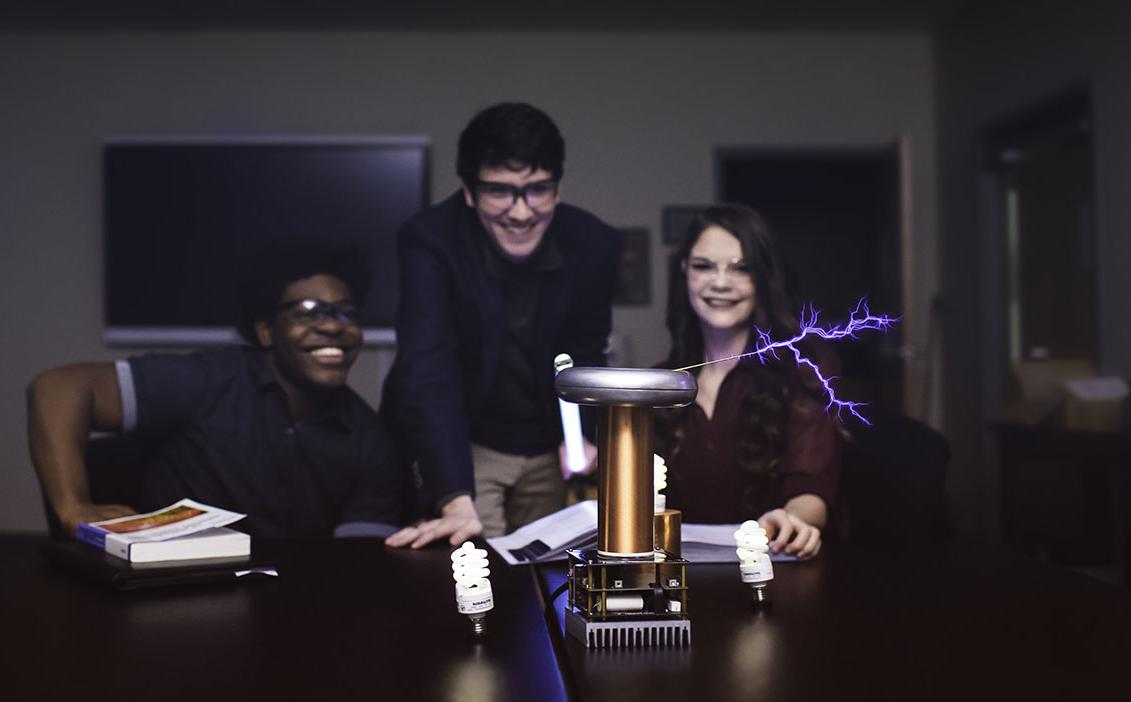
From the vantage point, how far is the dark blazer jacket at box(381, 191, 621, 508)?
6.91ft

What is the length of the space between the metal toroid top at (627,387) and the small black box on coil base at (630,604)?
6.0 inches

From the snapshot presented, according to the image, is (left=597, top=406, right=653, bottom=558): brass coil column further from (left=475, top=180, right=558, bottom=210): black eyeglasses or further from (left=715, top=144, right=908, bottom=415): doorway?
(left=715, top=144, right=908, bottom=415): doorway

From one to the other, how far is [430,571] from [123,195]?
3.80m

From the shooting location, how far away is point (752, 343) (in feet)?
6.41

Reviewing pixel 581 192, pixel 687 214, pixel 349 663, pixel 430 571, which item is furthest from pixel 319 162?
pixel 349 663

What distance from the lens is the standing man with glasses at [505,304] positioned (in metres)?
2.22

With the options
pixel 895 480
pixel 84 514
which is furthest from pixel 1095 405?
pixel 84 514

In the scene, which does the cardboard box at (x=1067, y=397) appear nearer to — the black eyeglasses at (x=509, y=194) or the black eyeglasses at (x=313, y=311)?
the black eyeglasses at (x=509, y=194)

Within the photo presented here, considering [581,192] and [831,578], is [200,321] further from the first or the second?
[831,578]

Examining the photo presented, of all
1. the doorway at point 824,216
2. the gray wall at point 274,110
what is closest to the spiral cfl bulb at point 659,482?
the gray wall at point 274,110

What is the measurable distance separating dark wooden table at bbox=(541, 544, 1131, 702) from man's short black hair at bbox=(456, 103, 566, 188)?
1.20 meters

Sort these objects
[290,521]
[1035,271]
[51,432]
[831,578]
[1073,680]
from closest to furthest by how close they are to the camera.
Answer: [1073,680], [831,578], [51,432], [290,521], [1035,271]

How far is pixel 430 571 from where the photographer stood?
1318mm

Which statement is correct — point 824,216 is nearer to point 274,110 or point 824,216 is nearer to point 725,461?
point 274,110
